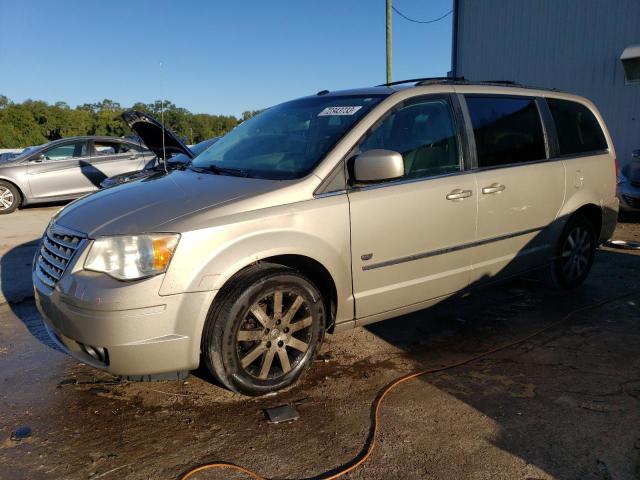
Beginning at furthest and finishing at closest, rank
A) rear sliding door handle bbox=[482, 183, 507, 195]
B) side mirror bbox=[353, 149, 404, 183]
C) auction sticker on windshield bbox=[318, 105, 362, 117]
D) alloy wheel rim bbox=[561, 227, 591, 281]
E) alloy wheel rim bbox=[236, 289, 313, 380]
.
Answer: alloy wheel rim bbox=[561, 227, 591, 281] → rear sliding door handle bbox=[482, 183, 507, 195] → auction sticker on windshield bbox=[318, 105, 362, 117] → side mirror bbox=[353, 149, 404, 183] → alloy wheel rim bbox=[236, 289, 313, 380]

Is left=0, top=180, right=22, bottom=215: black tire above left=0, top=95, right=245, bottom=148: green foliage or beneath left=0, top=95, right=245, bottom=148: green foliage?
beneath

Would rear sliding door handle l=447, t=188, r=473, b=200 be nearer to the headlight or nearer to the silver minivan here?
the silver minivan

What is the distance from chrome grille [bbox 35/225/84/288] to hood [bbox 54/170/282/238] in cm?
6

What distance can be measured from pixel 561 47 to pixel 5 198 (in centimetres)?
1368

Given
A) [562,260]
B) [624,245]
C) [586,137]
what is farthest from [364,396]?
[624,245]

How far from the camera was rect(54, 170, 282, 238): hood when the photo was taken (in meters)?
2.92

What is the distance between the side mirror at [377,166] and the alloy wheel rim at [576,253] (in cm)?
237

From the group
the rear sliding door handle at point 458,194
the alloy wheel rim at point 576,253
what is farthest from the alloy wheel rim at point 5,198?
the alloy wheel rim at point 576,253

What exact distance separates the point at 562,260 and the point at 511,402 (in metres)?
2.21

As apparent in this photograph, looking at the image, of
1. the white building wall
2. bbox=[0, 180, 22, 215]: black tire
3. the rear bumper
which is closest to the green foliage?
the white building wall

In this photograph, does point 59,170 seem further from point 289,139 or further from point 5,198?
point 289,139

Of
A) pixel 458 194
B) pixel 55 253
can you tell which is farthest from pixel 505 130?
pixel 55 253

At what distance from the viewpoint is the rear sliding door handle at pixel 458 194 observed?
379 cm

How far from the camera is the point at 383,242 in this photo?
11.4 ft
